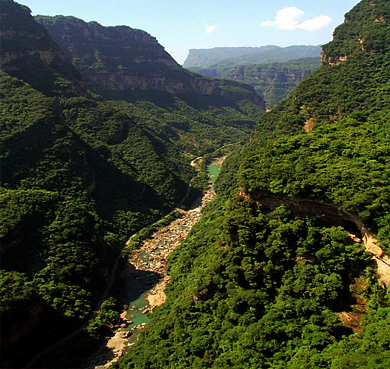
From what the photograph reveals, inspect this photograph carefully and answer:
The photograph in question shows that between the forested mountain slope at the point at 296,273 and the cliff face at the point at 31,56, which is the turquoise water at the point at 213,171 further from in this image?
the forested mountain slope at the point at 296,273

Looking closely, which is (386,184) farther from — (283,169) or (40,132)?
(40,132)

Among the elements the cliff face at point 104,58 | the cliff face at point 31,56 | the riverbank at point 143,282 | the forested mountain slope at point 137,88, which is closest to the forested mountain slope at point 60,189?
the cliff face at point 31,56

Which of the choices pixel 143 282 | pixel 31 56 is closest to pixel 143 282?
pixel 143 282

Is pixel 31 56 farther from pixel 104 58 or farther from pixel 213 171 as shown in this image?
pixel 213 171

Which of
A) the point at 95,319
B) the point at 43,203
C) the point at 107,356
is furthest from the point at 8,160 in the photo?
the point at 107,356

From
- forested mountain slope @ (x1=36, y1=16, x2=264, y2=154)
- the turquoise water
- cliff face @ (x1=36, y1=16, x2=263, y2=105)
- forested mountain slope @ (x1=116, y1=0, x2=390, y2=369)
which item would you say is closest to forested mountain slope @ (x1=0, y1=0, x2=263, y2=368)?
the turquoise water
